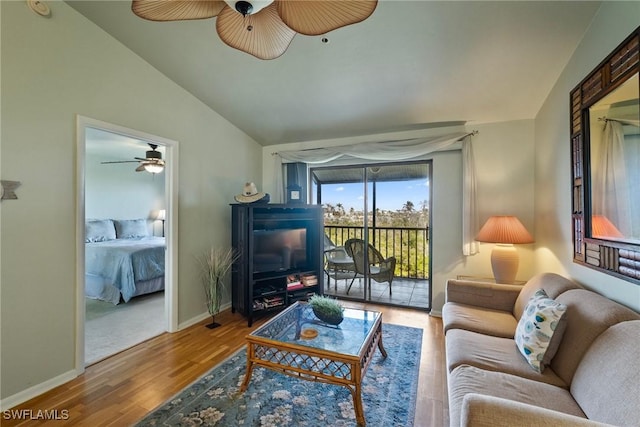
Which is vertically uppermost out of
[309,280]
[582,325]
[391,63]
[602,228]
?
[391,63]

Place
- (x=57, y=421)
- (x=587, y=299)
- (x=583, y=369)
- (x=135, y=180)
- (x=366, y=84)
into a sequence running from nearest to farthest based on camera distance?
(x=583, y=369) < (x=587, y=299) < (x=57, y=421) < (x=366, y=84) < (x=135, y=180)

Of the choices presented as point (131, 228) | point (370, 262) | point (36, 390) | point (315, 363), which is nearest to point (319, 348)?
point (315, 363)

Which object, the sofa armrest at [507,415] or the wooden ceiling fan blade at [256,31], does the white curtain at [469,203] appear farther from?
the wooden ceiling fan blade at [256,31]

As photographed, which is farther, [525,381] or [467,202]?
[467,202]

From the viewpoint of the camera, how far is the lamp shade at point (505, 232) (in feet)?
8.52

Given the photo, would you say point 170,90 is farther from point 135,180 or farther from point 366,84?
point 135,180

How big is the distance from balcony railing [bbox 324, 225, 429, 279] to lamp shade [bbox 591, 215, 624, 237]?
6.54ft

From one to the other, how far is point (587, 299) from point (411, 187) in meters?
2.33

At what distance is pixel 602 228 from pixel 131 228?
6.84 m

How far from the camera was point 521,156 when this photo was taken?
3012 mm

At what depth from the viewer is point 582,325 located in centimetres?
144

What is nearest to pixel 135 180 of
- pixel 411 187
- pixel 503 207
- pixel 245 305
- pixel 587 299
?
pixel 245 305

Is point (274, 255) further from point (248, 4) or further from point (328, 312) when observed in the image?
point (248, 4)

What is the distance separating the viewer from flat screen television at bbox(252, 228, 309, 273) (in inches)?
131
